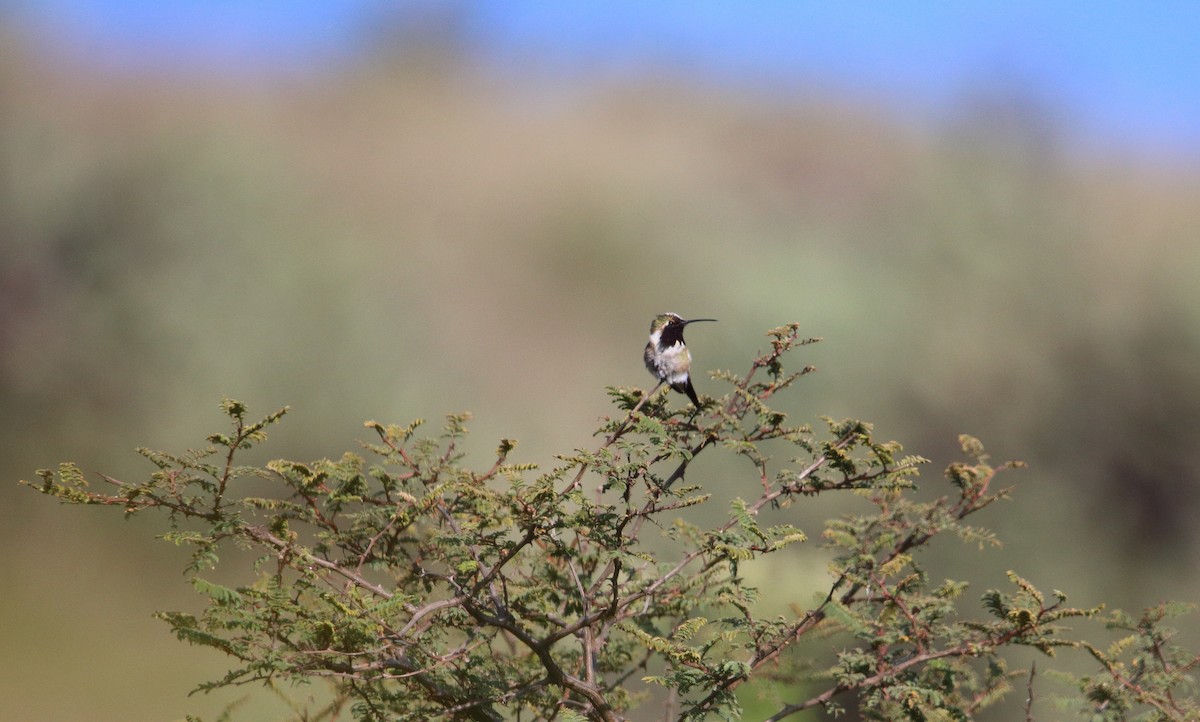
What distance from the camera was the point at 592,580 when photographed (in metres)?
2.65

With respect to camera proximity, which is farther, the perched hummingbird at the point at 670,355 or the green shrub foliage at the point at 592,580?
the perched hummingbird at the point at 670,355

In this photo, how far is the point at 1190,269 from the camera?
1067cm

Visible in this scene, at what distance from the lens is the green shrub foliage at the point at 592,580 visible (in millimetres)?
1921

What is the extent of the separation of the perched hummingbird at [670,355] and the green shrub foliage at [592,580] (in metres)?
0.47

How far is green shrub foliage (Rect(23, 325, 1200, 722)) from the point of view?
6.30 ft

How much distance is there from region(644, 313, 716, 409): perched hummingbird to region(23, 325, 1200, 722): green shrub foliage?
0.47 m

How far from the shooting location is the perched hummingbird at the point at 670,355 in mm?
2834

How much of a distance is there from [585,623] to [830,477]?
75 cm

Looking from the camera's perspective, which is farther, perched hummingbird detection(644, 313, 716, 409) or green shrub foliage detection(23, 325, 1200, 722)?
perched hummingbird detection(644, 313, 716, 409)

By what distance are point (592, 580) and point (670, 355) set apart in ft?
2.11

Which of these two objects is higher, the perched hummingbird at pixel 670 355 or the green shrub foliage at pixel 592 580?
the perched hummingbird at pixel 670 355

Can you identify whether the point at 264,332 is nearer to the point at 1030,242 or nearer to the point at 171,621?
the point at 1030,242

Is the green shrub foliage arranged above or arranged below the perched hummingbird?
below

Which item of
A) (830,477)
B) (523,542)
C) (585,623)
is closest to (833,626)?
(830,477)
